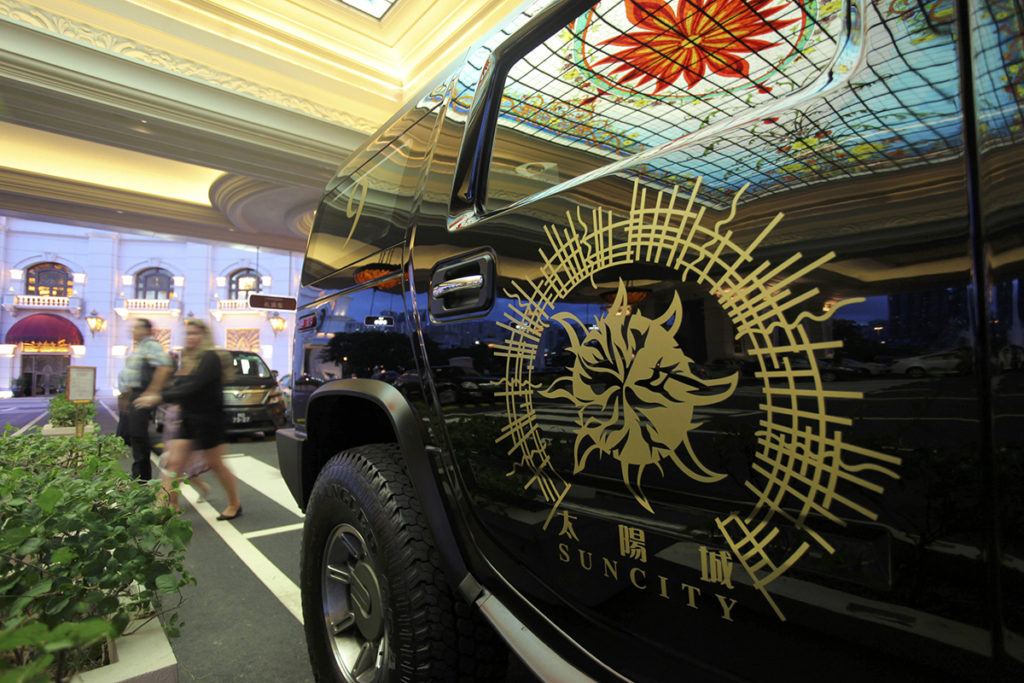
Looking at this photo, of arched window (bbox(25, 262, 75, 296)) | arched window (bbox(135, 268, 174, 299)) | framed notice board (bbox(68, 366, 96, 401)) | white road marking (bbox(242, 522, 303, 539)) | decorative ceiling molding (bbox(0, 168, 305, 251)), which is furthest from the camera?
arched window (bbox(135, 268, 174, 299))

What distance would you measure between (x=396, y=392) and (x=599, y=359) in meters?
0.76

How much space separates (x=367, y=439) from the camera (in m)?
1.92

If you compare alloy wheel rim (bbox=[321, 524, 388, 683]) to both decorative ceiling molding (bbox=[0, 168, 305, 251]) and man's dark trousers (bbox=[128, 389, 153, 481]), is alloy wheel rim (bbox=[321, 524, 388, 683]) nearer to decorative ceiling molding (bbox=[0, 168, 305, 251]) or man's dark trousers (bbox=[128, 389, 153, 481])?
man's dark trousers (bbox=[128, 389, 153, 481])

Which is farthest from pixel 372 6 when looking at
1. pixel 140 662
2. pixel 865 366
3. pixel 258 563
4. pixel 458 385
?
pixel 865 366

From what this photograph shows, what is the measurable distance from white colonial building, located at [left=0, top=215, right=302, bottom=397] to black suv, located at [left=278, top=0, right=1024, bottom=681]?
1030 inches

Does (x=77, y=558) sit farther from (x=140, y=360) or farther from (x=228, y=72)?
(x=228, y=72)

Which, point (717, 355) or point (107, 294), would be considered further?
point (107, 294)

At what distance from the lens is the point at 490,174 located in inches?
51.6

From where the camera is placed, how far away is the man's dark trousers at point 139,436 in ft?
Answer: 14.8

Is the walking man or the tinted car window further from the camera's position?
the tinted car window

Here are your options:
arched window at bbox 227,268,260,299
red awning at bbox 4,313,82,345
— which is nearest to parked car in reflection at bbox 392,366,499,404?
arched window at bbox 227,268,260,299

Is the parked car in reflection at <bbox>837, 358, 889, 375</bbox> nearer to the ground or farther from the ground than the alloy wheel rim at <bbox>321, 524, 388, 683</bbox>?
farther from the ground

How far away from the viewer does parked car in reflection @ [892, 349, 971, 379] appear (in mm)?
560

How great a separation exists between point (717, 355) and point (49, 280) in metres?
Result: 34.5
